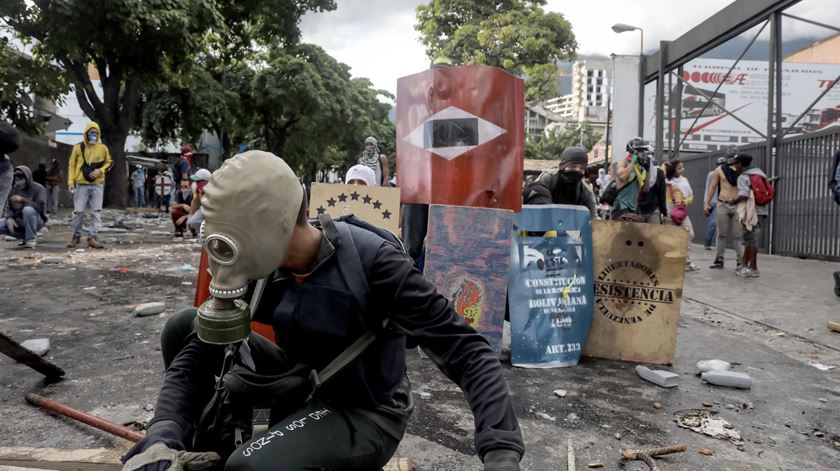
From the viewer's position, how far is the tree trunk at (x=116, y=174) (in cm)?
2006

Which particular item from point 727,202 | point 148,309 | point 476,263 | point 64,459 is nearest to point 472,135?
point 476,263

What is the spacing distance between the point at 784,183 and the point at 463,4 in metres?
24.1

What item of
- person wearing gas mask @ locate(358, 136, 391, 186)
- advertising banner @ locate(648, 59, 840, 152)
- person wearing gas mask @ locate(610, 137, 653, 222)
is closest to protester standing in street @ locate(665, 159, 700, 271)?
person wearing gas mask @ locate(610, 137, 653, 222)

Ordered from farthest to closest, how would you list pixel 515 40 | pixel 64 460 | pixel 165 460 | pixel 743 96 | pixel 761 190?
pixel 515 40
pixel 743 96
pixel 761 190
pixel 64 460
pixel 165 460

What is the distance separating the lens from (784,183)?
11.3 metres

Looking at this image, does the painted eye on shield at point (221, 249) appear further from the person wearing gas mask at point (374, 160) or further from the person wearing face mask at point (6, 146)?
the person wearing gas mask at point (374, 160)

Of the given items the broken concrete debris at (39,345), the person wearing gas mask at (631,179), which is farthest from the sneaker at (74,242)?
the person wearing gas mask at (631,179)

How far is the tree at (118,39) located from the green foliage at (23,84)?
52 centimetres

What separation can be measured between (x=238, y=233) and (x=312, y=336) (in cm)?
44

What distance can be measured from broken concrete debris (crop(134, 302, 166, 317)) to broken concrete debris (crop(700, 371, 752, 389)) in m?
4.23

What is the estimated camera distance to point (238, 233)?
137cm

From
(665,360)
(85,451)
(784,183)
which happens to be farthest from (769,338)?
(784,183)

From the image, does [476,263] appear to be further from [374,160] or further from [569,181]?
[374,160]

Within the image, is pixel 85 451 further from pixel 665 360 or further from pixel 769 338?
pixel 769 338
